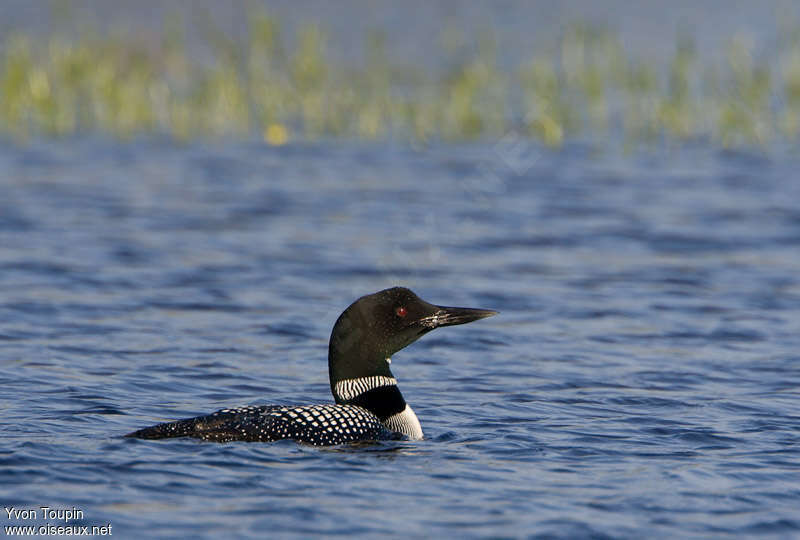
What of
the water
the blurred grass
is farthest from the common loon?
the blurred grass

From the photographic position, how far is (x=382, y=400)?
20.0ft

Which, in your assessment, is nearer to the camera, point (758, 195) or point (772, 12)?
point (758, 195)

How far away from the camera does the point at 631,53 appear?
1873cm

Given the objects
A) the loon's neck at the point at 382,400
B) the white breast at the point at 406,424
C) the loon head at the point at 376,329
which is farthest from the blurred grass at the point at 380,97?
the white breast at the point at 406,424

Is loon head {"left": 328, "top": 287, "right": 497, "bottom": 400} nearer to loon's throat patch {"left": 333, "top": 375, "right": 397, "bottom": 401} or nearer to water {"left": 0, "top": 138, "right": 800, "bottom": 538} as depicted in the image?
loon's throat patch {"left": 333, "top": 375, "right": 397, "bottom": 401}

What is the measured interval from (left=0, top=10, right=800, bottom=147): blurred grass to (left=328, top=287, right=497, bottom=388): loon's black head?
Result: 27.3ft

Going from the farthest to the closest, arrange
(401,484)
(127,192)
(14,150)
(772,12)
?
1. (772,12)
2. (14,150)
3. (127,192)
4. (401,484)

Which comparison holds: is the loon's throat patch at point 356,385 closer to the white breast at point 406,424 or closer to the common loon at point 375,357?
the common loon at point 375,357

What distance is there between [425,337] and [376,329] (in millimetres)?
2504

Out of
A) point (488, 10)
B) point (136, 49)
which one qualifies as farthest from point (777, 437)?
point (488, 10)

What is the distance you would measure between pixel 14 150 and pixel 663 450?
9.65 m

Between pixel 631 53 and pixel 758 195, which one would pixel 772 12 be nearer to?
pixel 631 53

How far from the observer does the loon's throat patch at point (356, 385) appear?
6.15 m

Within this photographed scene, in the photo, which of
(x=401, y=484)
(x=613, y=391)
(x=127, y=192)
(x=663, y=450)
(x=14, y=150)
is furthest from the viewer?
(x=14, y=150)
